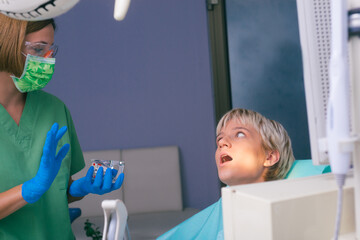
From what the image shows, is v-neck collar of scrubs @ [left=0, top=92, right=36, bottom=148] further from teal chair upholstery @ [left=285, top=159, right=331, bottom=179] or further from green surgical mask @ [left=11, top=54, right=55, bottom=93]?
teal chair upholstery @ [left=285, top=159, right=331, bottom=179]

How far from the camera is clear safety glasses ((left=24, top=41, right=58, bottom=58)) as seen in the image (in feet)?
4.41


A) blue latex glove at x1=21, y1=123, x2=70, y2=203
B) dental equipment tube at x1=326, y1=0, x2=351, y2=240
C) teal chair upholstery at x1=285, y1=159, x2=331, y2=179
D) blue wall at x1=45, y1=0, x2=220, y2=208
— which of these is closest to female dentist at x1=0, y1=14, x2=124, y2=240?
blue latex glove at x1=21, y1=123, x2=70, y2=203

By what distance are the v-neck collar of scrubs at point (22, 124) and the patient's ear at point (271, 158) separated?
3.02 ft

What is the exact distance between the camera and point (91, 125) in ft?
10.6

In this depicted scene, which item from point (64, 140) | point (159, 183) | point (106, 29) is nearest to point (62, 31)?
point (106, 29)

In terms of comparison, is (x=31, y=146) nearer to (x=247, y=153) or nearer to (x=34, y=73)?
(x=34, y=73)

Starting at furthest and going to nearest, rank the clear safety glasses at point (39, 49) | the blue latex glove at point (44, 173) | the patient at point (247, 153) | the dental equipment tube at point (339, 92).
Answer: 1. the patient at point (247, 153)
2. the clear safety glasses at point (39, 49)
3. the blue latex glove at point (44, 173)
4. the dental equipment tube at point (339, 92)

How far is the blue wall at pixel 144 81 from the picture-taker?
320cm

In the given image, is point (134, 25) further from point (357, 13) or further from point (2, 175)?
point (357, 13)

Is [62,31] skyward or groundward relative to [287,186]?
skyward

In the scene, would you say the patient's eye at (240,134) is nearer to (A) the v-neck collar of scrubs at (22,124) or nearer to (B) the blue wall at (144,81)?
(A) the v-neck collar of scrubs at (22,124)

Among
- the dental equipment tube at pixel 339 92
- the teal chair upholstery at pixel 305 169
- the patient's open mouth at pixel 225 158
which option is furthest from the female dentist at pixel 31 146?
the dental equipment tube at pixel 339 92

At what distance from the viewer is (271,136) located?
162 cm

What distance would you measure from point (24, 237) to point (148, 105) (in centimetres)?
199
